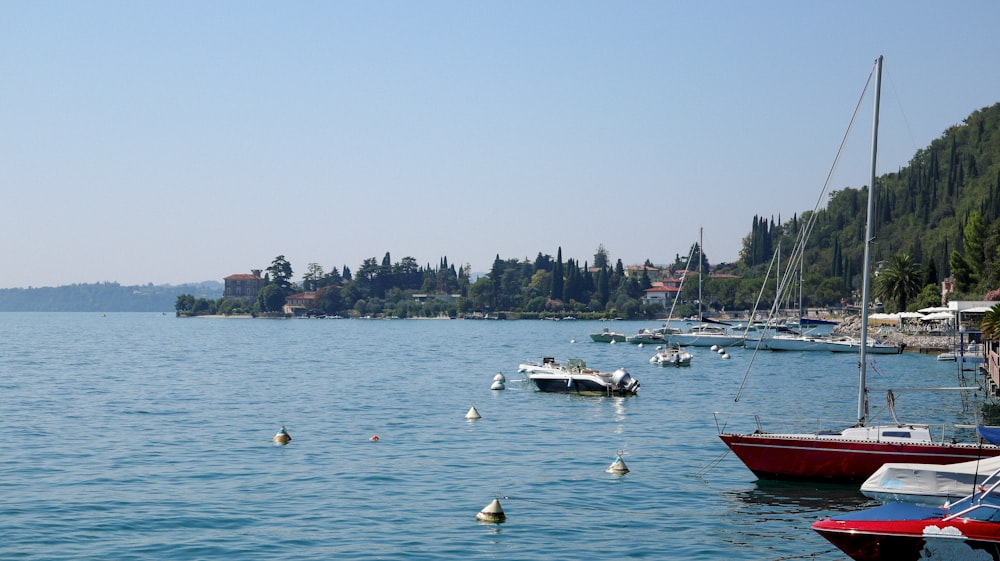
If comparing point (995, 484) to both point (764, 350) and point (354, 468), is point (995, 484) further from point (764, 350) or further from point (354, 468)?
point (764, 350)

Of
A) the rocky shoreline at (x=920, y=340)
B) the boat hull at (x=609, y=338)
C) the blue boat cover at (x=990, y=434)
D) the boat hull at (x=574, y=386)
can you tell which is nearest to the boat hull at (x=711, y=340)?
the rocky shoreline at (x=920, y=340)

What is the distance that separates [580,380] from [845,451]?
3288 centimetres

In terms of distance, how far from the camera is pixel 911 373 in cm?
8200

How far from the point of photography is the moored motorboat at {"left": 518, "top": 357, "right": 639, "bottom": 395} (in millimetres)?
62594

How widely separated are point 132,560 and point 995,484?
19.2m

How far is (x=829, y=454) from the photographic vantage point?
104 ft

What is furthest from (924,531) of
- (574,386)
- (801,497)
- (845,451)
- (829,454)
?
(574,386)

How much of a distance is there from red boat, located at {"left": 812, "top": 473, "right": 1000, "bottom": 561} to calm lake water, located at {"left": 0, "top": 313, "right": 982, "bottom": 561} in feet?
9.42

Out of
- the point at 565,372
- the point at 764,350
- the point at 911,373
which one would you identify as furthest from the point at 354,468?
the point at 764,350

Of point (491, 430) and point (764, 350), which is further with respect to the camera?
point (764, 350)

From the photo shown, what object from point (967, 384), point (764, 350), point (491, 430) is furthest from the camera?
point (764, 350)

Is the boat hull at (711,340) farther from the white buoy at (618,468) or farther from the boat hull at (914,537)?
the boat hull at (914,537)

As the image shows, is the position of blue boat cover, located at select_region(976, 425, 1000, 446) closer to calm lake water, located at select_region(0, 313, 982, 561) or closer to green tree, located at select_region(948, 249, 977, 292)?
calm lake water, located at select_region(0, 313, 982, 561)

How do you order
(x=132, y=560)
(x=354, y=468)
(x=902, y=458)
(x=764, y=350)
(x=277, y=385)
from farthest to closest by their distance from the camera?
1. (x=764, y=350)
2. (x=277, y=385)
3. (x=354, y=468)
4. (x=902, y=458)
5. (x=132, y=560)
